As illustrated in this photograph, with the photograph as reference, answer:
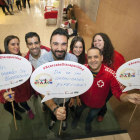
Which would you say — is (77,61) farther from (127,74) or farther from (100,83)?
Result: (127,74)

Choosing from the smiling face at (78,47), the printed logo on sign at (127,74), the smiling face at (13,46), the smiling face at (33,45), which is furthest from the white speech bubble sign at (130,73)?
the smiling face at (13,46)

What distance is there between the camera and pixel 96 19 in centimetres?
256

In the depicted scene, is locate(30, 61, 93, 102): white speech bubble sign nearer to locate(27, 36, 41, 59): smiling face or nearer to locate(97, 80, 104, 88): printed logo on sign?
locate(97, 80, 104, 88): printed logo on sign

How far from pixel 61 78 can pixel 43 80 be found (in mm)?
151

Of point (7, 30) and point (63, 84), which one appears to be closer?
point (63, 84)

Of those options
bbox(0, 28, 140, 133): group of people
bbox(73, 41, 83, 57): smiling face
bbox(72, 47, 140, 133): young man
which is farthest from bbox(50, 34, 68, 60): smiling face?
bbox(73, 41, 83, 57): smiling face

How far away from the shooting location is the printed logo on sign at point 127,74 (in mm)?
959

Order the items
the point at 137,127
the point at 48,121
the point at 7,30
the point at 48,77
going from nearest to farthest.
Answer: the point at 48,77 → the point at 137,127 → the point at 48,121 → the point at 7,30

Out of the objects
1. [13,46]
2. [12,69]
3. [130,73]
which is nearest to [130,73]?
[130,73]

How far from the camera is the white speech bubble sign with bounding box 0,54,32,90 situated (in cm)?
88

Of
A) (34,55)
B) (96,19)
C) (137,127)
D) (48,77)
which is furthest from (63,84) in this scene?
(96,19)

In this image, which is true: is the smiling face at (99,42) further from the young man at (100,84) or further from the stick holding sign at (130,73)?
the stick holding sign at (130,73)

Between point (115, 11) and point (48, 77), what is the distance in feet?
5.41

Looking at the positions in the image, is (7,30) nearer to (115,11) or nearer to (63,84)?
(115,11)
